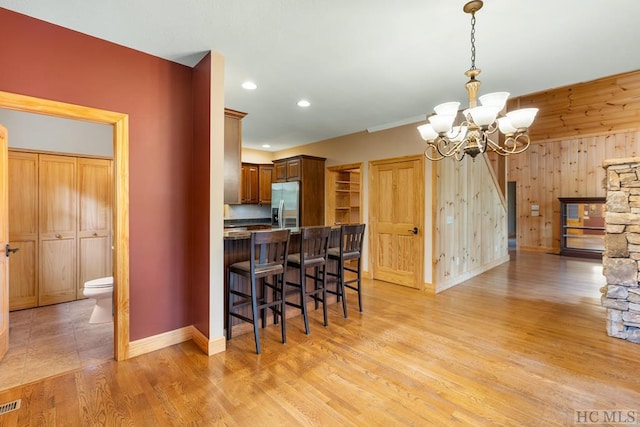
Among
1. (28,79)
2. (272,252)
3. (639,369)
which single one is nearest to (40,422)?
(272,252)

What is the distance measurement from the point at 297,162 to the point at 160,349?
3.94 metres

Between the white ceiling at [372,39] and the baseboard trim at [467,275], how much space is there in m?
2.71

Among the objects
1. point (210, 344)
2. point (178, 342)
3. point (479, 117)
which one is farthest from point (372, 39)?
point (178, 342)

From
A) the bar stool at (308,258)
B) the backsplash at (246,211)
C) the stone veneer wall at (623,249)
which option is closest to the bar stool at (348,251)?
the bar stool at (308,258)

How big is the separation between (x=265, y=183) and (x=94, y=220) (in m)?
3.49

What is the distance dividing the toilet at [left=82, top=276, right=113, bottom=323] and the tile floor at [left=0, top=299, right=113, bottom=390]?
0.26 feet

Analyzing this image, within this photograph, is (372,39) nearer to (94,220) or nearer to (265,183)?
(94,220)

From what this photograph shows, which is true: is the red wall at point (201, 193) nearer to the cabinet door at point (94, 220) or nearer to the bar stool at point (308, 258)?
the bar stool at point (308, 258)

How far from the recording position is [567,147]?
8055mm

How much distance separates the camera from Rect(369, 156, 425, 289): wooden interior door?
4.60 metres

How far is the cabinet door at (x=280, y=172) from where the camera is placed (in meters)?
6.10

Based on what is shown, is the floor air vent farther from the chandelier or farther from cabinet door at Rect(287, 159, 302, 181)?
cabinet door at Rect(287, 159, 302, 181)

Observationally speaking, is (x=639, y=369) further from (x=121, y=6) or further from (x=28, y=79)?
(x=28, y=79)

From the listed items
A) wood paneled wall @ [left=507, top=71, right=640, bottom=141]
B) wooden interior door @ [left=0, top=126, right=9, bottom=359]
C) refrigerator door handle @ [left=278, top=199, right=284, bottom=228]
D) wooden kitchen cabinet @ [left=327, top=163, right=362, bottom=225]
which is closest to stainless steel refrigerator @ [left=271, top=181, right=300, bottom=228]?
refrigerator door handle @ [left=278, top=199, right=284, bottom=228]
